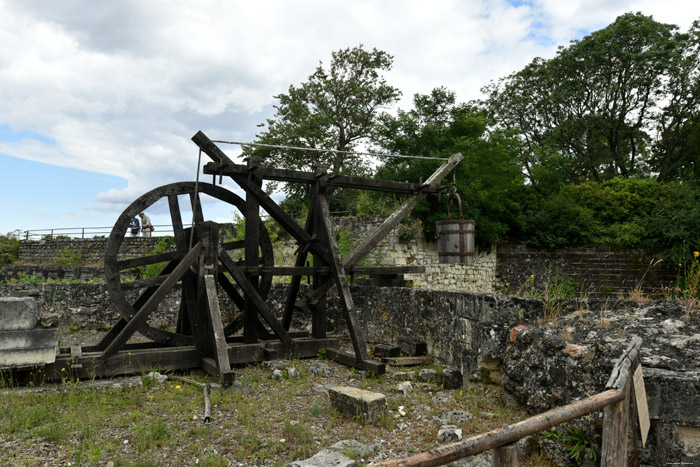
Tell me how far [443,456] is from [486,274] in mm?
15918

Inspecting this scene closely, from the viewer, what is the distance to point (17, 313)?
16.0ft

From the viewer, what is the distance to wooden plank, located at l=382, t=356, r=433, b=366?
21.2 ft

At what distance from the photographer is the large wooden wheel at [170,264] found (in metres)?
6.27

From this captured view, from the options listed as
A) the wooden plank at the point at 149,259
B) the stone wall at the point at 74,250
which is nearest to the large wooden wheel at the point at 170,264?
the wooden plank at the point at 149,259

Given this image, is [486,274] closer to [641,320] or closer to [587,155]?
[587,155]

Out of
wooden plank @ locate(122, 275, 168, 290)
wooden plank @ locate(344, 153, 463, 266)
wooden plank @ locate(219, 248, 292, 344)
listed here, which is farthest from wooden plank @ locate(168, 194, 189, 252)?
wooden plank @ locate(344, 153, 463, 266)

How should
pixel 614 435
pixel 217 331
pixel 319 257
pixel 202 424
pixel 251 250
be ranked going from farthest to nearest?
pixel 319 257
pixel 251 250
pixel 217 331
pixel 202 424
pixel 614 435

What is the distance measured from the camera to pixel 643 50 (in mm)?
20078

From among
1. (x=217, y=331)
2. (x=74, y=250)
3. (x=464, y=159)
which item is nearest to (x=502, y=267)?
(x=464, y=159)

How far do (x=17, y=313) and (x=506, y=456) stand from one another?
16.5 feet

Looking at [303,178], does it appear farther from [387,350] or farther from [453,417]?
[453,417]

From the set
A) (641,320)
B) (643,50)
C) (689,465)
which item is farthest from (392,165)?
(689,465)

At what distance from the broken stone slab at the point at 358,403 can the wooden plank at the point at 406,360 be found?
1893 mm

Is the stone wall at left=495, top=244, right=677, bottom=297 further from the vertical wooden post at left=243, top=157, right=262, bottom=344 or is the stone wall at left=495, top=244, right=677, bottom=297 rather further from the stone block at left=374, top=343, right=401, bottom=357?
the vertical wooden post at left=243, top=157, right=262, bottom=344
